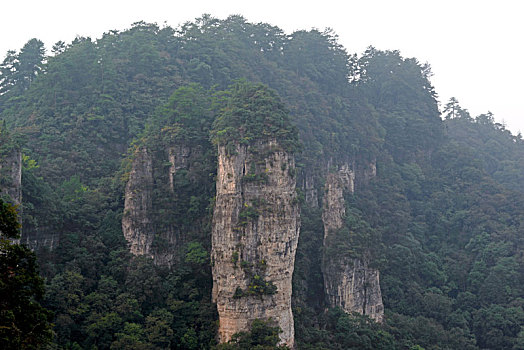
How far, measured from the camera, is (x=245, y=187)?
27.5 m

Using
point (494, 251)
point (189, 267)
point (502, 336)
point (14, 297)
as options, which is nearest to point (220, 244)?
point (189, 267)

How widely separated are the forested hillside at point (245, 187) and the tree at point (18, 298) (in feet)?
32.1

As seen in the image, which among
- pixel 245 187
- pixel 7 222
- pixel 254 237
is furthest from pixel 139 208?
pixel 7 222

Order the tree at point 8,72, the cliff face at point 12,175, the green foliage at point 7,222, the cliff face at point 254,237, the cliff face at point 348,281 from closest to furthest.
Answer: the green foliage at point 7,222 → the cliff face at point 12,175 → the cliff face at point 254,237 → the cliff face at point 348,281 → the tree at point 8,72

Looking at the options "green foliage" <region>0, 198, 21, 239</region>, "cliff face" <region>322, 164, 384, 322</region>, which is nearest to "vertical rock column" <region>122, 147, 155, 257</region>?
"cliff face" <region>322, 164, 384, 322</region>

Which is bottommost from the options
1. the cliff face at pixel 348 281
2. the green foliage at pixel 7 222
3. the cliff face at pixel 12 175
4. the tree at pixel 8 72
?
the cliff face at pixel 348 281

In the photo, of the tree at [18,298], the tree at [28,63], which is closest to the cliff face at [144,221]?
the tree at [18,298]

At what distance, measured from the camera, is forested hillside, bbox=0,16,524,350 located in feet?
85.7

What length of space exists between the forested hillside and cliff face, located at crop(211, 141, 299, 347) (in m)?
0.16

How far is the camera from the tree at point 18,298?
12.6 meters

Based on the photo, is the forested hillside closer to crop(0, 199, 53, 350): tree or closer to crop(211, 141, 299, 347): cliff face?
crop(211, 141, 299, 347): cliff face

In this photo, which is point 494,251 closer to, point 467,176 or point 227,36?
point 467,176

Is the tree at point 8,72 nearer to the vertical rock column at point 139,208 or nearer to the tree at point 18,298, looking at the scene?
the vertical rock column at point 139,208

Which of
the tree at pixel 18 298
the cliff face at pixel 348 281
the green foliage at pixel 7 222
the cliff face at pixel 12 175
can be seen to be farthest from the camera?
the cliff face at pixel 348 281
